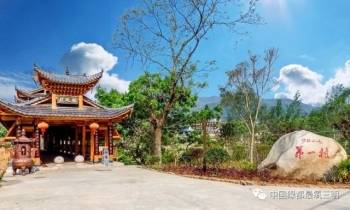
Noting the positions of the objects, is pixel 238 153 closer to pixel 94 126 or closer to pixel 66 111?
pixel 94 126

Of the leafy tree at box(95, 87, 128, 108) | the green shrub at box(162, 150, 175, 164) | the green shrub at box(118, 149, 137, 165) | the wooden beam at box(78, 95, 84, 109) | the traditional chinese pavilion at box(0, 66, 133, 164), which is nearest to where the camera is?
the traditional chinese pavilion at box(0, 66, 133, 164)

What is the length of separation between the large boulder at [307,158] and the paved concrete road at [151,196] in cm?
135

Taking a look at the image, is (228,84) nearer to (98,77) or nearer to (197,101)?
(197,101)

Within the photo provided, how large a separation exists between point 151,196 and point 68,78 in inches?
471

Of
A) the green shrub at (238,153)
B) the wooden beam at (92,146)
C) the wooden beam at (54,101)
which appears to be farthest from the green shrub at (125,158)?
the green shrub at (238,153)

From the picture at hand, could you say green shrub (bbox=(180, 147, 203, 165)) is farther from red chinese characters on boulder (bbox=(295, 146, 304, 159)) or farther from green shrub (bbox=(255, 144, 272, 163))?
red chinese characters on boulder (bbox=(295, 146, 304, 159))

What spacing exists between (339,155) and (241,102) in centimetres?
2111

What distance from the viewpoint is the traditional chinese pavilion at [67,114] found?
17.5 meters

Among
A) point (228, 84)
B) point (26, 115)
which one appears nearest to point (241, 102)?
point (228, 84)

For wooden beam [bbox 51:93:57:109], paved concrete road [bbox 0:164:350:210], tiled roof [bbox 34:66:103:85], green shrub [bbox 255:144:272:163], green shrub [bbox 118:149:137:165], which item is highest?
tiled roof [bbox 34:66:103:85]

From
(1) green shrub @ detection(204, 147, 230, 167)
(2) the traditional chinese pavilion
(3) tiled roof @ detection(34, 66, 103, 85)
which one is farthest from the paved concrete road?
(3) tiled roof @ detection(34, 66, 103, 85)

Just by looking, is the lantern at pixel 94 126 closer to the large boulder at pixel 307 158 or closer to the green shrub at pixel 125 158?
the green shrub at pixel 125 158

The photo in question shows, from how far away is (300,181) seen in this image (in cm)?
1043

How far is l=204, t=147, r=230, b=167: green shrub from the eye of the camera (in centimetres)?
1578
